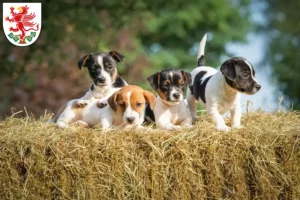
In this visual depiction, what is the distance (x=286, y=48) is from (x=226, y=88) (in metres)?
10.6

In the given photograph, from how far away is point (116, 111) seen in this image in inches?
236

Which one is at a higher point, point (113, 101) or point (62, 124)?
point (113, 101)

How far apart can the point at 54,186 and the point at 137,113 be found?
1235 millimetres

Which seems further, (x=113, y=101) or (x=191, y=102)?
(x=191, y=102)

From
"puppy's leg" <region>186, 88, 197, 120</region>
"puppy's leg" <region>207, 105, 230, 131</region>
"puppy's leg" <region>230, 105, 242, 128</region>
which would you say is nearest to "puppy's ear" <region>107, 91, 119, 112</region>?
"puppy's leg" <region>207, 105, 230, 131</region>

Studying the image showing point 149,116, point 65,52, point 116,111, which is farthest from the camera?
point 65,52

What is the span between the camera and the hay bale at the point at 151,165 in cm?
514

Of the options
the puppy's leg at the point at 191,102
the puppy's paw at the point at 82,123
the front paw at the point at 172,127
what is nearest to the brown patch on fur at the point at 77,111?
the puppy's paw at the point at 82,123

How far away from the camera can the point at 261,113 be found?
7172 mm

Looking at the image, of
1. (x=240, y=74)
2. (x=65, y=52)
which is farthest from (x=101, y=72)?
(x=65, y=52)

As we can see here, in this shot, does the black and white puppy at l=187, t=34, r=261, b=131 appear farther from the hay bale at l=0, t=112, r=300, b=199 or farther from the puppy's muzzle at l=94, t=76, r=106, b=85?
the puppy's muzzle at l=94, t=76, r=106, b=85

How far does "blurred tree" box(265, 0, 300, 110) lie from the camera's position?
48.5ft

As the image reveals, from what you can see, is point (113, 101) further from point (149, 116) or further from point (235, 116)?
point (235, 116)

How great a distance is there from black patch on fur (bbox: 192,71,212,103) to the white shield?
3.81 m
